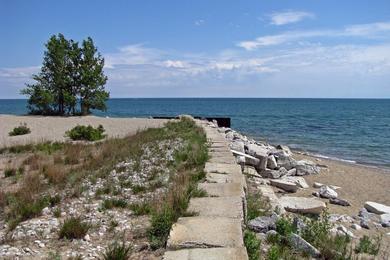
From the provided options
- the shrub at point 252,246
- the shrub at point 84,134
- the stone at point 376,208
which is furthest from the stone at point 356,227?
the shrub at point 84,134

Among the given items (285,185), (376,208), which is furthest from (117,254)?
(285,185)

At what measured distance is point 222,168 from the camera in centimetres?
799

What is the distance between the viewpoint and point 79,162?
11508 millimetres

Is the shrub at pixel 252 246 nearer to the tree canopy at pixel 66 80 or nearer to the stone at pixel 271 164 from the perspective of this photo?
the stone at pixel 271 164

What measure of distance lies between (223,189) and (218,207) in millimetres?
971

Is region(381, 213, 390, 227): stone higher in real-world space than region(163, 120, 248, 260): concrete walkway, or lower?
A: lower

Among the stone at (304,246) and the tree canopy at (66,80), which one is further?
the tree canopy at (66,80)

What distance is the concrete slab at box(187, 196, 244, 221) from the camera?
507 centimetres

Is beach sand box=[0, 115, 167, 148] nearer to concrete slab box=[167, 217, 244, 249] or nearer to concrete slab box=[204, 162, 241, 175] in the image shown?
concrete slab box=[204, 162, 241, 175]

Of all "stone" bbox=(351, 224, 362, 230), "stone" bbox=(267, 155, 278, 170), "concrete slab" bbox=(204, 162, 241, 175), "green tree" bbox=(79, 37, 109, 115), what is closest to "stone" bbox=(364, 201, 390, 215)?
"stone" bbox=(351, 224, 362, 230)

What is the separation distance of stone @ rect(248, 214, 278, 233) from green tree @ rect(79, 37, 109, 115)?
27.3m

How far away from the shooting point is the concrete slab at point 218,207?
5.07m

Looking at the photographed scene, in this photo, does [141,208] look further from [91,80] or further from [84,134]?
[91,80]

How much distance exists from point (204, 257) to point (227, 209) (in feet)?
4.64
